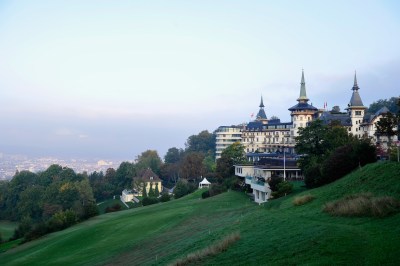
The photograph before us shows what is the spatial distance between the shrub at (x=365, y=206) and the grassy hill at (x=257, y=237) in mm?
491

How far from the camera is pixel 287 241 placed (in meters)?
17.5

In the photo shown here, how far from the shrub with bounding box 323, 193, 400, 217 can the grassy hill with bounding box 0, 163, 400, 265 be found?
1.61 ft

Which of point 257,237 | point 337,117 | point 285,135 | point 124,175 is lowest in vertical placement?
point 124,175

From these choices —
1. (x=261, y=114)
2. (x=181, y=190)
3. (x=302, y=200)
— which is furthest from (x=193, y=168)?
(x=302, y=200)

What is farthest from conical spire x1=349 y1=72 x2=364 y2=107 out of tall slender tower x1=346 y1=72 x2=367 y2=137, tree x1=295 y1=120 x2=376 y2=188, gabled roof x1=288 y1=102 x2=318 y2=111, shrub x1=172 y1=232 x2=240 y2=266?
shrub x1=172 y1=232 x2=240 y2=266

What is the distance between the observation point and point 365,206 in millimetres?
19469

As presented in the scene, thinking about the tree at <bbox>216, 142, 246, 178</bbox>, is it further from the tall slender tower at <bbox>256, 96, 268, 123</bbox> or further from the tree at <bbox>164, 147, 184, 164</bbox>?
the tree at <bbox>164, 147, 184, 164</bbox>

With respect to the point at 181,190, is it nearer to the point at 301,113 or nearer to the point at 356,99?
the point at 301,113

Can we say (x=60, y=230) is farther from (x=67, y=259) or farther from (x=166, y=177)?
(x=166, y=177)

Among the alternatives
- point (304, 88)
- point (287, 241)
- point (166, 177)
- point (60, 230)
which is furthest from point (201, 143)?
point (287, 241)

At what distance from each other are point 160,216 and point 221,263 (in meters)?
25.7

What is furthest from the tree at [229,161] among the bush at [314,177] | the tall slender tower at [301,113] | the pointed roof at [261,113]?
the pointed roof at [261,113]

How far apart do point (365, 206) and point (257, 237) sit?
542 cm

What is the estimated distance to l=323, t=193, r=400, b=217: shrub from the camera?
59.8ft
